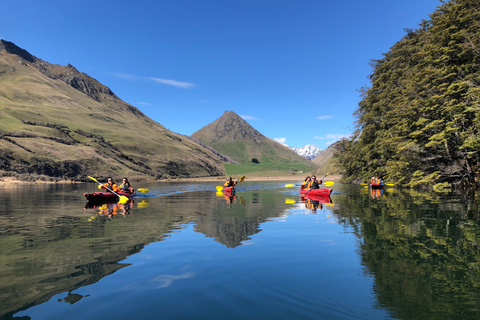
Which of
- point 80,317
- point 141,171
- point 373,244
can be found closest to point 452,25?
point 373,244

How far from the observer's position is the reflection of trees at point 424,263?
6.41 meters

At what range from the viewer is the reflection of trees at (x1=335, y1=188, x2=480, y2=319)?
6415 mm

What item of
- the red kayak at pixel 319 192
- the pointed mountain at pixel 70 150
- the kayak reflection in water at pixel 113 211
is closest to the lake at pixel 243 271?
the kayak reflection in water at pixel 113 211

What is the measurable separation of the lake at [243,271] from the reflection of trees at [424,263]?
36mm

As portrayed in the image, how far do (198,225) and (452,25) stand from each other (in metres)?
36.7

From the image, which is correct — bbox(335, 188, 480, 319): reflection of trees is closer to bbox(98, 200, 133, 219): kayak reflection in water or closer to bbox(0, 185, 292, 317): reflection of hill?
bbox(0, 185, 292, 317): reflection of hill

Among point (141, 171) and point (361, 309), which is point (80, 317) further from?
point (141, 171)

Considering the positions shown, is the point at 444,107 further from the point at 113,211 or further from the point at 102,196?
the point at 102,196

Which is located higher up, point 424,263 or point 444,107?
point 444,107

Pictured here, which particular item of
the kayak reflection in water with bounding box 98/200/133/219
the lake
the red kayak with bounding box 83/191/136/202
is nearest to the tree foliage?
the lake

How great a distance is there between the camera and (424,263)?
31.0 ft

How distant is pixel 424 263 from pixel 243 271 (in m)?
5.90

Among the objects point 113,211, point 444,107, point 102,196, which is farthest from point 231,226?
point 444,107

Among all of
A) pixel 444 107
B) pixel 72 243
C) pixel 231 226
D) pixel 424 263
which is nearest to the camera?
pixel 424 263
